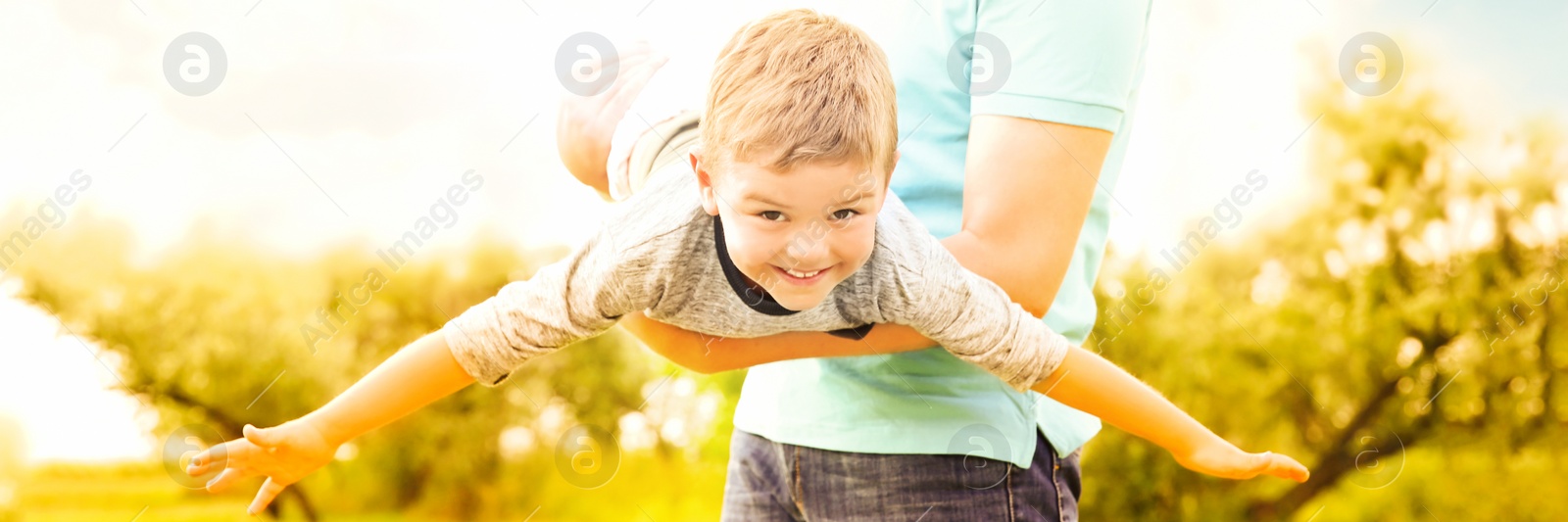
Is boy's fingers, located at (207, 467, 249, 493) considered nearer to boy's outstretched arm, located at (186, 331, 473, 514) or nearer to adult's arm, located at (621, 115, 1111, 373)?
boy's outstretched arm, located at (186, 331, 473, 514)

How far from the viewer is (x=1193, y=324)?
4660 mm

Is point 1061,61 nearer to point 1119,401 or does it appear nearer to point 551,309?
point 1119,401

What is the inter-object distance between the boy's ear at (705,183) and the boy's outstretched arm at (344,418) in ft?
0.73

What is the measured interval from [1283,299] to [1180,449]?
420cm

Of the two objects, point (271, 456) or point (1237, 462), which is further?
point (1237, 462)

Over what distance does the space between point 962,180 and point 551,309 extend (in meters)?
0.34

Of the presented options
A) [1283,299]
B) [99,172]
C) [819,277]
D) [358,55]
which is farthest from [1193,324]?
[99,172]

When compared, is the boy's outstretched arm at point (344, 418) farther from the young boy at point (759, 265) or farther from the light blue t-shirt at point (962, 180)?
the light blue t-shirt at point (962, 180)

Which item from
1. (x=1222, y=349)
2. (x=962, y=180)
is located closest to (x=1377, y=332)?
(x=1222, y=349)

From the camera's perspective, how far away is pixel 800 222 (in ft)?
2.29

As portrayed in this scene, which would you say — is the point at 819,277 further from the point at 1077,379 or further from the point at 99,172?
the point at 99,172

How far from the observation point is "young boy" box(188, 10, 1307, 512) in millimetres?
698

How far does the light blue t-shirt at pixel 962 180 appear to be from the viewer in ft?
2.59

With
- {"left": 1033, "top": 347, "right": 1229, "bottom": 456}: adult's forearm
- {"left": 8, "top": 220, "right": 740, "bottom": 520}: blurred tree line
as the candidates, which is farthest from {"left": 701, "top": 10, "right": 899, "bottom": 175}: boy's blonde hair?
{"left": 8, "top": 220, "right": 740, "bottom": 520}: blurred tree line
